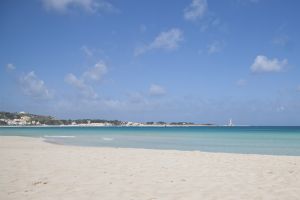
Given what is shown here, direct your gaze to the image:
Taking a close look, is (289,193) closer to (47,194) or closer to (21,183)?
(47,194)

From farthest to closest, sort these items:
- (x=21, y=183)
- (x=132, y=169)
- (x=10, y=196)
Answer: (x=132, y=169), (x=21, y=183), (x=10, y=196)

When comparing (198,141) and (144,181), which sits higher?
(198,141)

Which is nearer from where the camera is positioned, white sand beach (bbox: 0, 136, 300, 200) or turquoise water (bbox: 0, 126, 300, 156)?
white sand beach (bbox: 0, 136, 300, 200)

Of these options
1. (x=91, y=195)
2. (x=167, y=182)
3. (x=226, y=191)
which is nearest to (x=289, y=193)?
(x=226, y=191)

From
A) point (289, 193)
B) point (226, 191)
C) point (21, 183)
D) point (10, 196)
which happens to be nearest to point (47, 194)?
point (10, 196)

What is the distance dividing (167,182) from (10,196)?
13.6ft

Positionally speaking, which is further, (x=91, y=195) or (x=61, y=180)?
(x=61, y=180)

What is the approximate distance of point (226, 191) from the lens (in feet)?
26.6

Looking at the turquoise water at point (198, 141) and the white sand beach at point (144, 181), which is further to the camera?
the turquoise water at point (198, 141)

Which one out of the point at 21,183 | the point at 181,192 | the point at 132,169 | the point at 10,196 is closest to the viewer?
the point at 10,196

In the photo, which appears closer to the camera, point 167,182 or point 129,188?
point 129,188

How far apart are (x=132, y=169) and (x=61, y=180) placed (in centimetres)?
304

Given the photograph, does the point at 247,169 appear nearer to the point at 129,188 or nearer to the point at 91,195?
the point at 129,188

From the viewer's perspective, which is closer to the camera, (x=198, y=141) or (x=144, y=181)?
(x=144, y=181)
